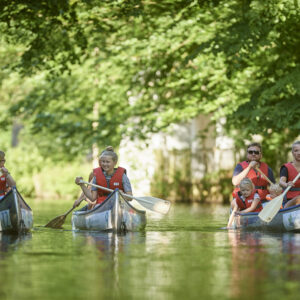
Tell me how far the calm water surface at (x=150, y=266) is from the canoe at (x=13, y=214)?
604 mm

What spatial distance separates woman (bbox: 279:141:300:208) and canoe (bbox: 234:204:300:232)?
44 centimetres

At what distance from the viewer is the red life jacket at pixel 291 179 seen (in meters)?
15.3

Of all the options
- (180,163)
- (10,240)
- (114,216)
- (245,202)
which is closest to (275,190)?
(245,202)

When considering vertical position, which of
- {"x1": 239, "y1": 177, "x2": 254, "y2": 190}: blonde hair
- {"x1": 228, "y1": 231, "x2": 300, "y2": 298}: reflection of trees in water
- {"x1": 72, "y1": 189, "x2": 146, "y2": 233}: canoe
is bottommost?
{"x1": 228, "y1": 231, "x2": 300, "y2": 298}: reflection of trees in water

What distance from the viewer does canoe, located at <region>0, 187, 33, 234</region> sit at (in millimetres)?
14922

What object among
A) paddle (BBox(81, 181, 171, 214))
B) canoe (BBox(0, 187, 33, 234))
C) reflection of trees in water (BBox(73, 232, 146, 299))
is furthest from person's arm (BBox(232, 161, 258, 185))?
canoe (BBox(0, 187, 33, 234))

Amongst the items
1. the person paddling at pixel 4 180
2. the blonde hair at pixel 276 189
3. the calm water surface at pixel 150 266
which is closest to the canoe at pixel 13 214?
the person paddling at pixel 4 180

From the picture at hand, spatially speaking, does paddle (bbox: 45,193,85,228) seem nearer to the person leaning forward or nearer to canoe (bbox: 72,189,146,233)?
canoe (bbox: 72,189,146,233)

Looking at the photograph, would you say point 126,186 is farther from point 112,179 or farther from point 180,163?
point 180,163

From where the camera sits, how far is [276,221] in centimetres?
1524

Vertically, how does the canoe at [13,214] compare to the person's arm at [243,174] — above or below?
below

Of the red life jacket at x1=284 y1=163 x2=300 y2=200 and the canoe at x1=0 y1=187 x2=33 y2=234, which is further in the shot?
the red life jacket at x1=284 y1=163 x2=300 y2=200

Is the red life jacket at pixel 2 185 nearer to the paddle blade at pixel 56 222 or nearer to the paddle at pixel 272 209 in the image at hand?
the paddle blade at pixel 56 222

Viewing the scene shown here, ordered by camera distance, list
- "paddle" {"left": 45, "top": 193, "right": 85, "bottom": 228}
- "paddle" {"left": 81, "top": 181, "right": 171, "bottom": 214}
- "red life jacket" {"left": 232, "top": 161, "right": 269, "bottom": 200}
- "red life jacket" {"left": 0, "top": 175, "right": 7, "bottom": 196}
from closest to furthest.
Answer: "red life jacket" {"left": 0, "top": 175, "right": 7, "bottom": 196}
"paddle" {"left": 81, "top": 181, "right": 171, "bottom": 214}
"red life jacket" {"left": 232, "top": 161, "right": 269, "bottom": 200}
"paddle" {"left": 45, "top": 193, "right": 85, "bottom": 228}
